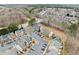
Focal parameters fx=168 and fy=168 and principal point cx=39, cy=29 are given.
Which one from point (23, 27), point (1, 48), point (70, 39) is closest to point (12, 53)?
point (1, 48)

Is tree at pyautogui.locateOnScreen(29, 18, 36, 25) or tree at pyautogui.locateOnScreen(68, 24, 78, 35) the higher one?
tree at pyautogui.locateOnScreen(29, 18, 36, 25)

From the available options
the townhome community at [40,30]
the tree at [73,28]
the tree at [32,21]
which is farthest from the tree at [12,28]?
the tree at [73,28]

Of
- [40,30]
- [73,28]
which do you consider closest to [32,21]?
[40,30]

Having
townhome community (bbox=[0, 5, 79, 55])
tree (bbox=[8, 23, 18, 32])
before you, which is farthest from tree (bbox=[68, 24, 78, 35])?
tree (bbox=[8, 23, 18, 32])

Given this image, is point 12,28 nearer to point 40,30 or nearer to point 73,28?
point 40,30

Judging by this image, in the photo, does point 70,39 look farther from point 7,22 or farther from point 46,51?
point 7,22

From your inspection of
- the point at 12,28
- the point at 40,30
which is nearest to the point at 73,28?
the point at 40,30

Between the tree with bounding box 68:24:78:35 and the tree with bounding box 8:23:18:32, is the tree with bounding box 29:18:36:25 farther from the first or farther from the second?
the tree with bounding box 68:24:78:35
